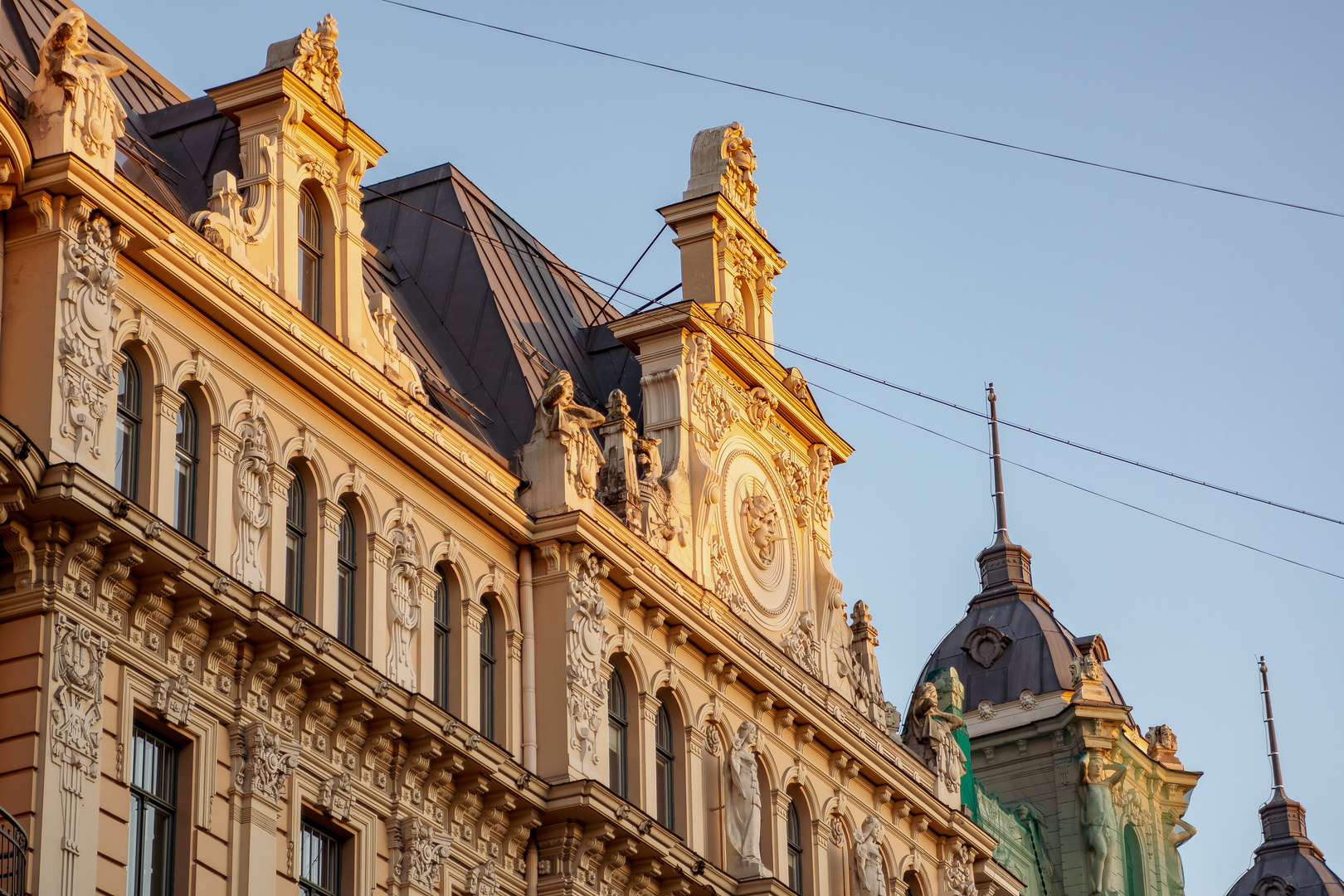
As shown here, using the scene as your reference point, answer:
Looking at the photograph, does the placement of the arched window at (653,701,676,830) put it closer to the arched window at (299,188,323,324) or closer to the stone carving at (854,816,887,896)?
the stone carving at (854,816,887,896)

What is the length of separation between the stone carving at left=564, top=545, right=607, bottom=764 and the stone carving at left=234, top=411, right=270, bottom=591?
610 cm

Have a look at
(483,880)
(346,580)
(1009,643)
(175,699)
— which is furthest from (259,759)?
(1009,643)

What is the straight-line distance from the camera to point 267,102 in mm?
35219

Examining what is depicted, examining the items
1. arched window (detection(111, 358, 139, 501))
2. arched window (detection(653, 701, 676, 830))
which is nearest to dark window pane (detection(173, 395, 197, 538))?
arched window (detection(111, 358, 139, 501))

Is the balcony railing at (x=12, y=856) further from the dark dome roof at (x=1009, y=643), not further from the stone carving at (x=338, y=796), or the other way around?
the dark dome roof at (x=1009, y=643)

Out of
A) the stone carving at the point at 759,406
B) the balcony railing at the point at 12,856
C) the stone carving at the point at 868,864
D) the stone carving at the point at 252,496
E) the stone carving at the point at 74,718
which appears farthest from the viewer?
the stone carving at the point at 759,406

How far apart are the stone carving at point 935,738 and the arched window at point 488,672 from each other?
13.0 m

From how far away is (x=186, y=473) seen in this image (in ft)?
103

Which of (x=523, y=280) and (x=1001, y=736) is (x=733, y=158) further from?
(x=1001, y=736)

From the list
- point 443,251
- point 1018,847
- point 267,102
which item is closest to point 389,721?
point 267,102

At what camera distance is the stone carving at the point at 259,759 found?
30.3 metres

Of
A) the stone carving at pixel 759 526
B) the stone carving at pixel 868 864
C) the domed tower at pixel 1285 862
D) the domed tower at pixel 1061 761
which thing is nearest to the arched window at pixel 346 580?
the stone carving at pixel 759 526

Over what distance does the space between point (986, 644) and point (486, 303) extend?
26.6m

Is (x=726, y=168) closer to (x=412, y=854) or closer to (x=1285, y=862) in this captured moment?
(x=412, y=854)
